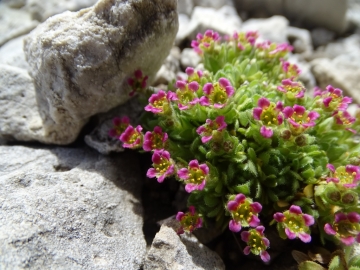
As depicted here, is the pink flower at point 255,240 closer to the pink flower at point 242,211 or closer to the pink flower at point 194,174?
the pink flower at point 242,211

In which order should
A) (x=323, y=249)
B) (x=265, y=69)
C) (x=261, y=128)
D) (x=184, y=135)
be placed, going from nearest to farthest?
(x=261, y=128) → (x=323, y=249) → (x=184, y=135) → (x=265, y=69)

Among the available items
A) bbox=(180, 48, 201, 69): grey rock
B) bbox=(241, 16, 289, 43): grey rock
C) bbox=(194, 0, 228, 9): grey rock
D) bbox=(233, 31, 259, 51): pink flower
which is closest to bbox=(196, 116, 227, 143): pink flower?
bbox=(233, 31, 259, 51): pink flower

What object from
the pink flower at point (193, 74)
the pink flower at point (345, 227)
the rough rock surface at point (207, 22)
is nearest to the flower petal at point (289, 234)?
the pink flower at point (345, 227)

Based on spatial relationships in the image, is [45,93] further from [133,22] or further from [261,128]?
[261,128]

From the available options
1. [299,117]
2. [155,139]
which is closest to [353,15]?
[299,117]

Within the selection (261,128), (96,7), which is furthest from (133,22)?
(261,128)

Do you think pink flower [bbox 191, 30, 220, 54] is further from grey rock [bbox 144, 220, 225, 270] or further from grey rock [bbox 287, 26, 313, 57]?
grey rock [bbox 287, 26, 313, 57]
